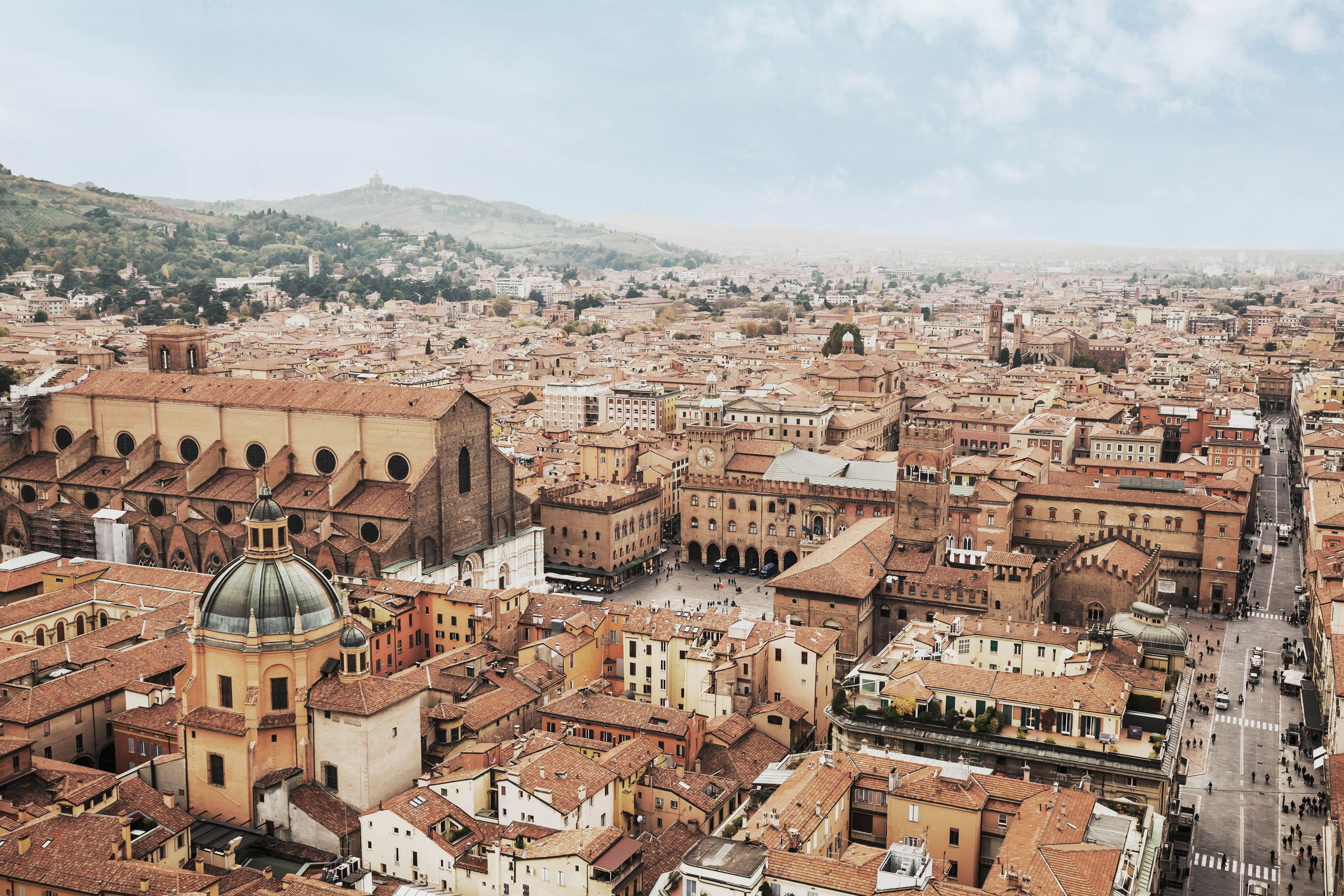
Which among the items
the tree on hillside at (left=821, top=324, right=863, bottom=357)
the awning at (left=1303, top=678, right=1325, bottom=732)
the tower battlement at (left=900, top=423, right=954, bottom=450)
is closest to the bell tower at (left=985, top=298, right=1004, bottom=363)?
the tree on hillside at (left=821, top=324, right=863, bottom=357)

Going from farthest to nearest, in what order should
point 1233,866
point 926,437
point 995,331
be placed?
point 995,331, point 926,437, point 1233,866

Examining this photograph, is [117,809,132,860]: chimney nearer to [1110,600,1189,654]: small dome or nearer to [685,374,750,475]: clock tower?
[1110,600,1189,654]: small dome

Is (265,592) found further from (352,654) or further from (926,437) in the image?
(926,437)

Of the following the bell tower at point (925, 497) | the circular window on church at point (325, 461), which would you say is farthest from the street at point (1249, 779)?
the circular window on church at point (325, 461)

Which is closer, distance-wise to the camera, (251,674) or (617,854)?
(617,854)

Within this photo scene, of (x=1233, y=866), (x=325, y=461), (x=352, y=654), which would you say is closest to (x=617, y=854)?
(x=352, y=654)

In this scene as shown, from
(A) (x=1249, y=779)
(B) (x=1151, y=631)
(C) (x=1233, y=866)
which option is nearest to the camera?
(C) (x=1233, y=866)

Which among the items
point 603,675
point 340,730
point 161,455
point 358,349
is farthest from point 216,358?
point 340,730
